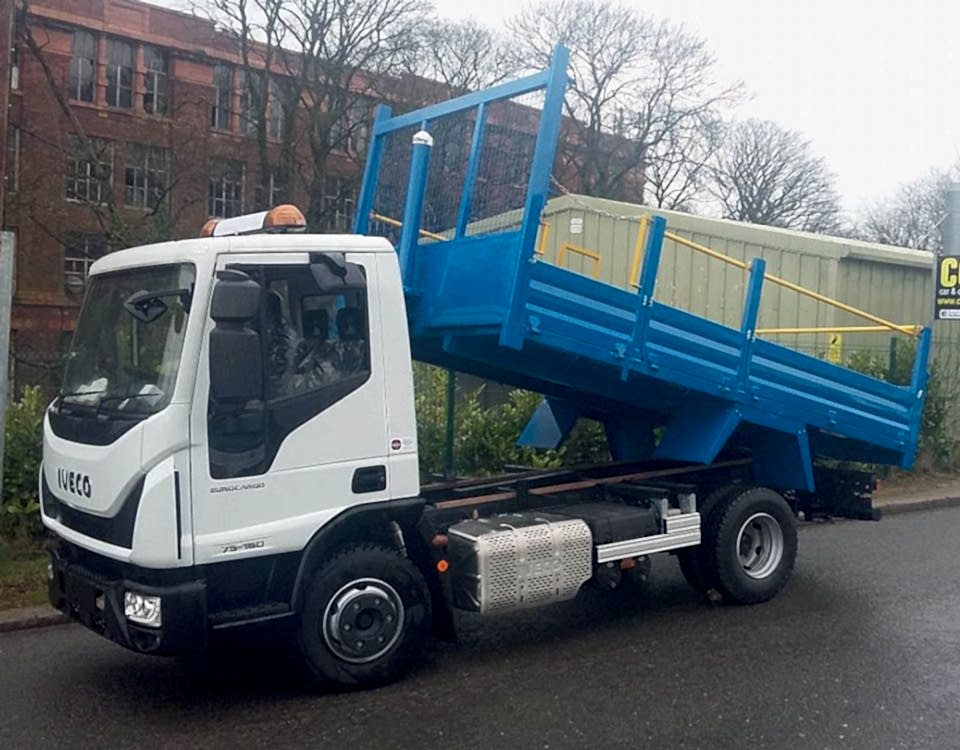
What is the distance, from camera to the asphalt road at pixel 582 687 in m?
5.34

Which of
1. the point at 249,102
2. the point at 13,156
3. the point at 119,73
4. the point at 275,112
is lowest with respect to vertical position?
the point at 13,156

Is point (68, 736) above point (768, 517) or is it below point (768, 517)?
below

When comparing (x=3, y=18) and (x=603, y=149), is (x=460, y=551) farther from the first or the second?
(x=603, y=149)

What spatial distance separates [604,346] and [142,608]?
310 cm

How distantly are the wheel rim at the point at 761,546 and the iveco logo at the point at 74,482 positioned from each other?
454 cm

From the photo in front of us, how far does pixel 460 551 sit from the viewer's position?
20.9 ft

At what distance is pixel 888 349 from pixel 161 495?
448 inches

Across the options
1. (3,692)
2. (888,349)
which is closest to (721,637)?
(3,692)

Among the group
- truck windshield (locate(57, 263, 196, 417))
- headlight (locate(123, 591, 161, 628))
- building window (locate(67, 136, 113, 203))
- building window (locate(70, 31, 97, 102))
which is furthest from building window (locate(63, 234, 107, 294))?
headlight (locate(123, 591, 161, 628))

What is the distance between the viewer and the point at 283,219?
237 inches

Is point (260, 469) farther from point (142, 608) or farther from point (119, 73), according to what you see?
point (119, 73)

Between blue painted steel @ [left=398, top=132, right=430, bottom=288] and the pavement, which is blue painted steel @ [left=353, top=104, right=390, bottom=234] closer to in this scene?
blue painted steel @ [left=398, top=132, right=430, bottom=288]

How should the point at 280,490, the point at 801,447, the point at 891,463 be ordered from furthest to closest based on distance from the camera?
the point at 891,463, the point at 801,447, the point at 280,490

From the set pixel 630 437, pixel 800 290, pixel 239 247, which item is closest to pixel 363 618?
pixel 239 247
